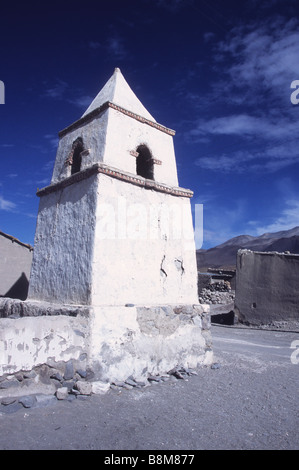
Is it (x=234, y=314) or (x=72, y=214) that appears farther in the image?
(x=234, y=314)

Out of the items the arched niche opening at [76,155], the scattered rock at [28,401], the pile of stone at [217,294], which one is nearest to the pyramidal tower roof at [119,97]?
the arched niche opening at [76,155]

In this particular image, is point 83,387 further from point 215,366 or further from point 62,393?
point 215,366

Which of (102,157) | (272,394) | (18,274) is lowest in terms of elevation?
(272,394)

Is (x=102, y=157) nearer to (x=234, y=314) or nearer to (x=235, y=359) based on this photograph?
(x=235, y=359)

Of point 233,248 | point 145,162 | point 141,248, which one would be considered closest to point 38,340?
point 141,248

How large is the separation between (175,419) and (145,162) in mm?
5167

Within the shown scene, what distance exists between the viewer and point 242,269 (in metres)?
13.6

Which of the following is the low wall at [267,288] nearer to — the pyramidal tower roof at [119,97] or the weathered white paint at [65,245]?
the pyramidal tower roof at [119,97]

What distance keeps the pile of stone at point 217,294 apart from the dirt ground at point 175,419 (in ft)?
46.5

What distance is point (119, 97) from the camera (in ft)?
22.4

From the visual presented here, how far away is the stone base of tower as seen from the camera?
418cm

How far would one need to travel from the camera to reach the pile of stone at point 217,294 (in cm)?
1958
